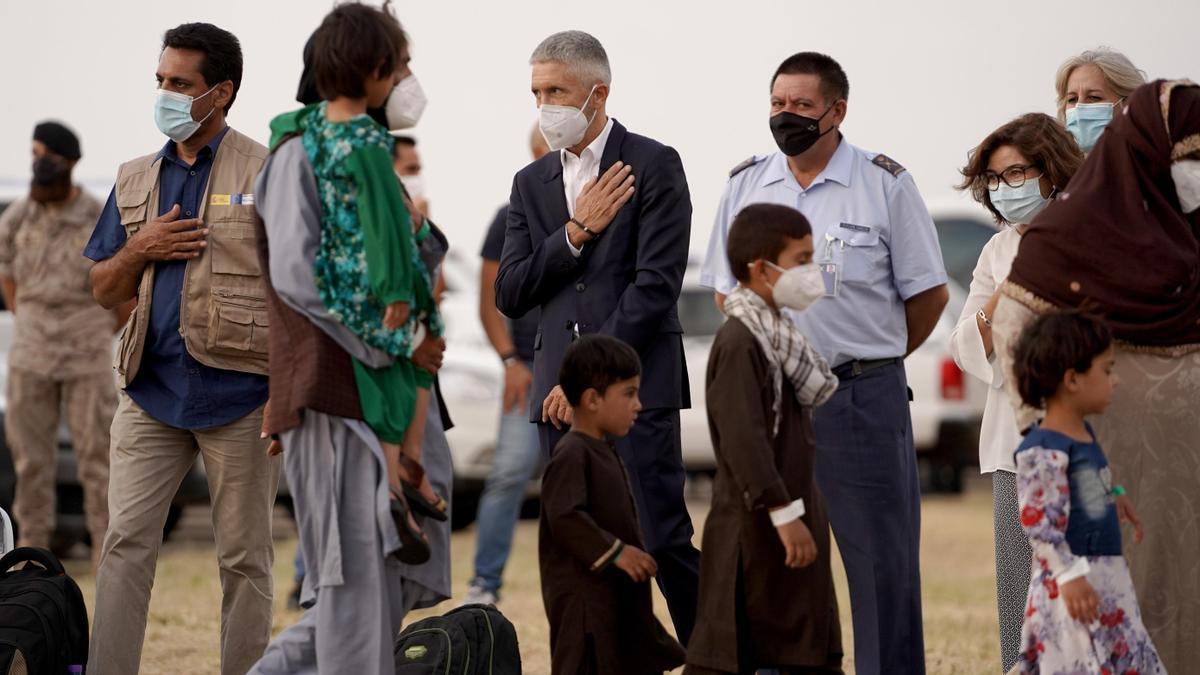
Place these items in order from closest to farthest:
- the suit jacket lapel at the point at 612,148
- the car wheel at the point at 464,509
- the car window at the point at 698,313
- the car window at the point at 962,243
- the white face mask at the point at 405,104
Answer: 1. the white face mask at the point at 405,104
2. the suit jacket lapel at the point at 612,148
3. the car wheel at the point at 464,509
4. the car window at the point at 698,313
5. the car window at the point at 962,243

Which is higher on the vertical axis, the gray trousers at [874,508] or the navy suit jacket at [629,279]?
the navy suit jacket at [629,279]

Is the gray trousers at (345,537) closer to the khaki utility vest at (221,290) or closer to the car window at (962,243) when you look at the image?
the khaki utility vest at (221,290)

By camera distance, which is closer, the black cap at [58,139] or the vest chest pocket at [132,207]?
the vest chest pocket at [132,207]

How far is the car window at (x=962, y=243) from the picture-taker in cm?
1705

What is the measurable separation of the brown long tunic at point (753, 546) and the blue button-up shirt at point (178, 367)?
1.71 metres

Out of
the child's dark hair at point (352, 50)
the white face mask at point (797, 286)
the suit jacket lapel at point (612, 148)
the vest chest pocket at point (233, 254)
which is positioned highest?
the child's dark hair at point (352, 50)

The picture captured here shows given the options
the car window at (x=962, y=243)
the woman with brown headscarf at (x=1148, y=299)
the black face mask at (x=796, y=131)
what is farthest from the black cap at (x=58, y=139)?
the car window at (x=962, y=243)

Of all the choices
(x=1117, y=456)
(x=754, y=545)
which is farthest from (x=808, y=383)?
(x=1117, y=456)

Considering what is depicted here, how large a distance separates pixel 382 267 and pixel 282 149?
0.45m

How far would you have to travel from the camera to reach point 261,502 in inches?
223

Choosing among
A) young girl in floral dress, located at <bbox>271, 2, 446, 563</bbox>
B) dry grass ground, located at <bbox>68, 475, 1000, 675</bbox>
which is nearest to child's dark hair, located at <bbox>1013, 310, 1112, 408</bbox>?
young girl in floral dress, located at <bbox>271, 2, 446, 563</bbox>

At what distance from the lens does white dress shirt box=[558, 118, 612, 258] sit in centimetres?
579

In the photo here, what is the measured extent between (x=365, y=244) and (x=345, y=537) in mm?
761

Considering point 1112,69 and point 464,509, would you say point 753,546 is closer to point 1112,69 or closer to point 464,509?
point 1112,69
